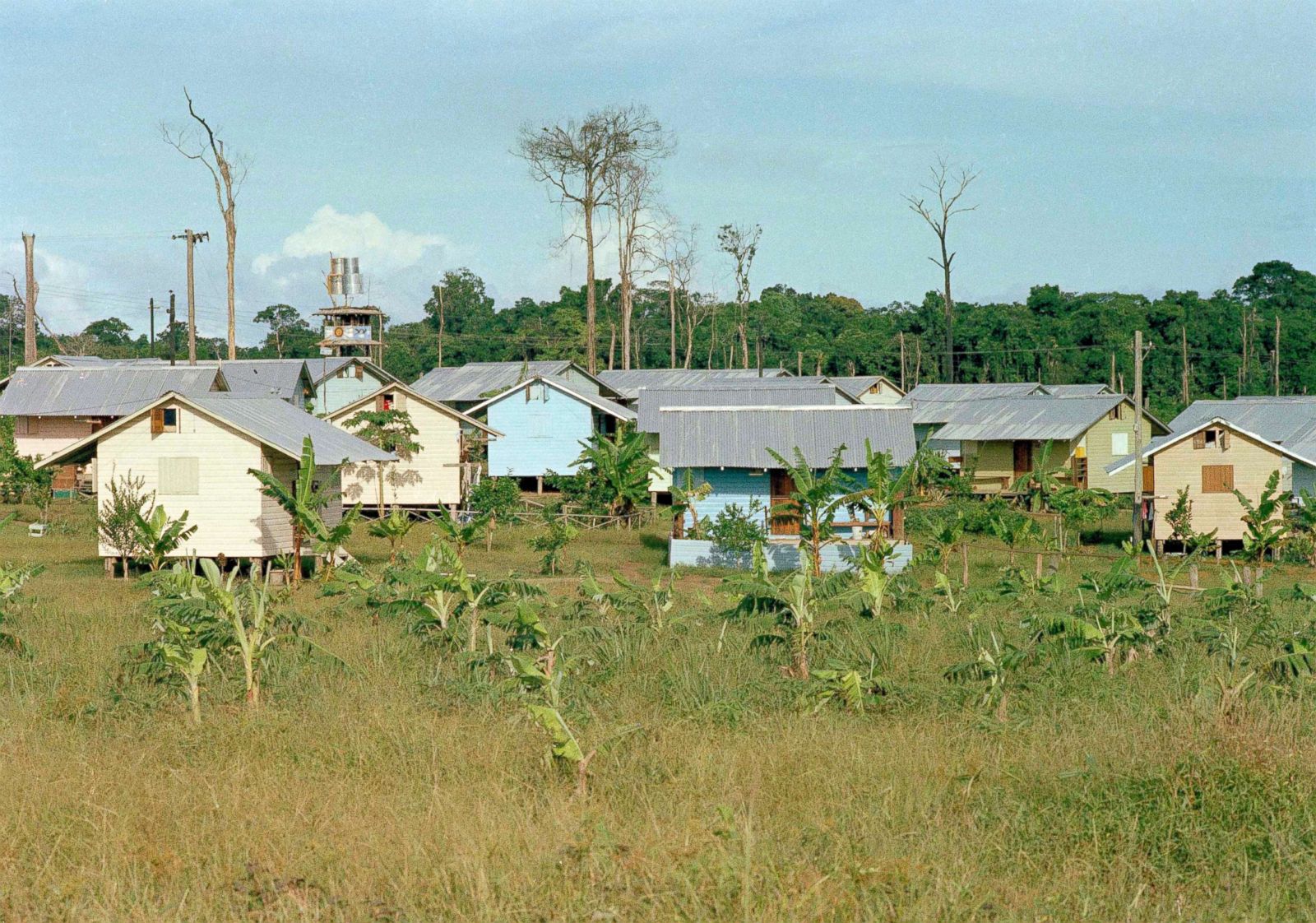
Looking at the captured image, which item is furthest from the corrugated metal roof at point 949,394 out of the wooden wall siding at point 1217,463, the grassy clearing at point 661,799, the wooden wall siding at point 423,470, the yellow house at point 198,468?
the grassy clearing at point 661,799

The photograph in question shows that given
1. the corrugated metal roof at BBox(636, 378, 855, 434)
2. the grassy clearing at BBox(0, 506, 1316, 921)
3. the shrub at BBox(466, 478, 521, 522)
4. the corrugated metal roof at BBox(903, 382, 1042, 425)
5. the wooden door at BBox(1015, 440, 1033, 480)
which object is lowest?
the grassy clearing at BBox(0, 506, 1316, 921)

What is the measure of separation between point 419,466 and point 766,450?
12.3 metres

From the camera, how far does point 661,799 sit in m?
8.57

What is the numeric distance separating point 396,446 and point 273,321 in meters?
61.2

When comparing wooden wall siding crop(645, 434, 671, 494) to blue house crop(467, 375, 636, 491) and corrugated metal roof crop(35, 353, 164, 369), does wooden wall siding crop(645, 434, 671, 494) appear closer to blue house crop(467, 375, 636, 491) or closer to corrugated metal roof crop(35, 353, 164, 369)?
blue house crop(467, 375, 636, 491)

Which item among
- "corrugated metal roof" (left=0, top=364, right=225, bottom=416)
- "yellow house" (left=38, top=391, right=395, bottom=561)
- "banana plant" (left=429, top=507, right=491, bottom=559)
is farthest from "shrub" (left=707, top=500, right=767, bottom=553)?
"corrugated metal roof" (left=0, top=364, right=225, bottom=416)

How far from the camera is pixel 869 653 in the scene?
13.4 metres

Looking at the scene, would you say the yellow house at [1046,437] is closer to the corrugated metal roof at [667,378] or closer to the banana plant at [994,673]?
the corrugated metal roof at [667,378]

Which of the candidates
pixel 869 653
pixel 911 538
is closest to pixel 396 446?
pixel 911 538

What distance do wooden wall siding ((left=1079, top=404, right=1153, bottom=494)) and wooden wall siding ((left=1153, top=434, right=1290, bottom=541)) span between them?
9.97 m

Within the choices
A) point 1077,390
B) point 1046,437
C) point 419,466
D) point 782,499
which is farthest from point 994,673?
point 1077,390

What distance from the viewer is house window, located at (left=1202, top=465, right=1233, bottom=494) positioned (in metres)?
31.7

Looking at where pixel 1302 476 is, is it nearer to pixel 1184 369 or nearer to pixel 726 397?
pixel 726 397

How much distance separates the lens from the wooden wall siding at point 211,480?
2464 centimetres
